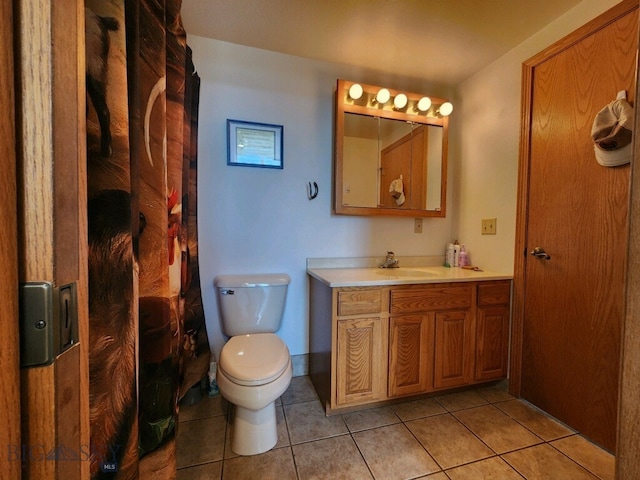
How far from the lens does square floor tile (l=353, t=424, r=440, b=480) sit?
1.21m

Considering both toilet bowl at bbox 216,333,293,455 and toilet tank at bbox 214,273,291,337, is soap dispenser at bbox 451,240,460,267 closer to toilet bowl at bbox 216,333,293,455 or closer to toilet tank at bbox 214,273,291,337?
toilet tank at bbox 214,273,291,337

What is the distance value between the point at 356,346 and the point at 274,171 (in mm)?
1250

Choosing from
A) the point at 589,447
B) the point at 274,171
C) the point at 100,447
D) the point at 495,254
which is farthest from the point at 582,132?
the point at 100,447

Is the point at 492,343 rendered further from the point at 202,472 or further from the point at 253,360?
the point at 202,472

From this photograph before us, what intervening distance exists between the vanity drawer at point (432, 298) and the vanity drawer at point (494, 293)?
3.2 inches

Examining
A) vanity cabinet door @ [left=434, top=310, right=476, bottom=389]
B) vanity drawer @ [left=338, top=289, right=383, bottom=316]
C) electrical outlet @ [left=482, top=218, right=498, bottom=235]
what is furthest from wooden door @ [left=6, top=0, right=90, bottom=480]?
electrical outlet @ [left=482, top=218, right=498, bottom=235]

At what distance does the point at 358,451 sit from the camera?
131 centimetres

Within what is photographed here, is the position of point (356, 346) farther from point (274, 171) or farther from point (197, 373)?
point (274, 171)

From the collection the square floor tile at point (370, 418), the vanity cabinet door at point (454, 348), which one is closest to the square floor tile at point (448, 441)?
the square floor tile at point (370, 418)

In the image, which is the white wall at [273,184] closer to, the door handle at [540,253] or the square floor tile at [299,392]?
the square floor tile at [299,392]

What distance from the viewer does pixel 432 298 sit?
1.63 metres

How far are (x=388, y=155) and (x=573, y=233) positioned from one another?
3.95 ft

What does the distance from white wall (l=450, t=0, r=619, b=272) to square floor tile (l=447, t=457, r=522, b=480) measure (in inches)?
43.8

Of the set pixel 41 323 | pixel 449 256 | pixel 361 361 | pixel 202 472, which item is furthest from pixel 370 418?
pixel 41 323
